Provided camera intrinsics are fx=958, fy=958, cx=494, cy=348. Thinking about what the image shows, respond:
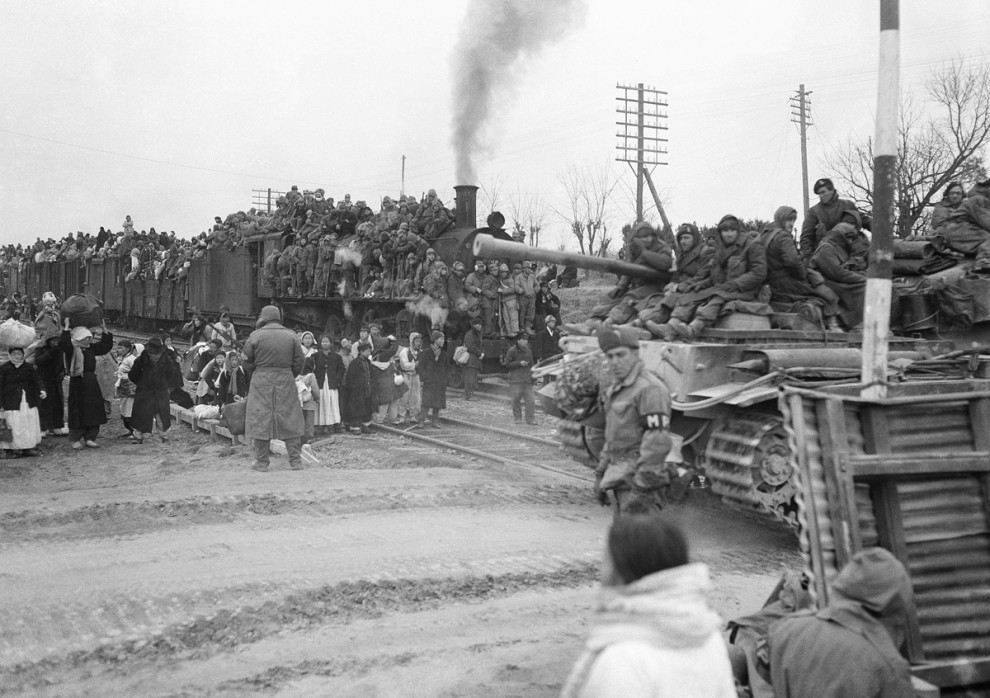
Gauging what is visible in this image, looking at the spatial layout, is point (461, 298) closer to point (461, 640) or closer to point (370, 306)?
point (370, 306)

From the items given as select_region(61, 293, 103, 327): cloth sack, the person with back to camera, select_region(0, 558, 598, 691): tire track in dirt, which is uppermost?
select_region(61, 293, 103, 327): cloth sack

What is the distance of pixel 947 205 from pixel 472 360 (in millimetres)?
9252

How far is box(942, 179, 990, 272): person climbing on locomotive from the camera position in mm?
8258

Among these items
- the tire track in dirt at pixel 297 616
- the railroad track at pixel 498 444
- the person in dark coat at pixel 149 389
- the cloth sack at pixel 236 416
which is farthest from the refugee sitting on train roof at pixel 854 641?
the person in dark coat at pixel 149 389

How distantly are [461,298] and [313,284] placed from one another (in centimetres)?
462

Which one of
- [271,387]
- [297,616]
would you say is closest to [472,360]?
[271,387]

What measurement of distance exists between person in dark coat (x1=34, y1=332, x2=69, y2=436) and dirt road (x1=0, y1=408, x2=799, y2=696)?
3.94ft

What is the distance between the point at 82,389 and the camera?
1057 cm

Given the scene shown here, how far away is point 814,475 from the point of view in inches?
136

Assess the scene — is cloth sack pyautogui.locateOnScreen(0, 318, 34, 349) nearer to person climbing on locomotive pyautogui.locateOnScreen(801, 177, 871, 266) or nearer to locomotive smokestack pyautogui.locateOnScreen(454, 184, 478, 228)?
person climbing on locomotive pyautogui.locateOnScreen(801, 177, 871, 266)

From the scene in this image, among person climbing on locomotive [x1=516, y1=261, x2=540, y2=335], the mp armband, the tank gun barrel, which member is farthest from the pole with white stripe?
person climbing on locomotive [x1=516, y1=261, x2=540, y2=335]

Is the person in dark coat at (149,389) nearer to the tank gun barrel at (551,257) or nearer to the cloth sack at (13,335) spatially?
the cloth sack at (13,335)

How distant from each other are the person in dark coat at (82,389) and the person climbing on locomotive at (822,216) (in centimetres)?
763

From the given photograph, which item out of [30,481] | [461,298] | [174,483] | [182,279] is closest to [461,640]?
[174,483]
